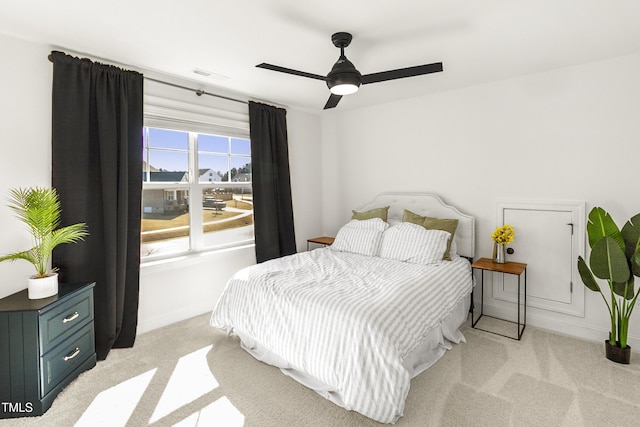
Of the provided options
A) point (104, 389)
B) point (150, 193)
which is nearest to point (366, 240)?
point (150, 193)

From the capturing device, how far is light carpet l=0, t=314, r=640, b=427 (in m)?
1.94

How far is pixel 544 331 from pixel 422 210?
5.59ft

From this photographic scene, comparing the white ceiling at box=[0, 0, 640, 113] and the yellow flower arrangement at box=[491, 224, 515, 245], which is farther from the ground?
the white ceiling at box=[0, 0, 640, 113]

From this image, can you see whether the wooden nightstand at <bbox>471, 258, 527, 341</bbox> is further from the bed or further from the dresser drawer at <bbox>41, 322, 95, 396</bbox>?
the dresser drawer at <bbox>41, 322, 95, 396</bbox>

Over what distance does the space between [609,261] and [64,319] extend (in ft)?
13.1

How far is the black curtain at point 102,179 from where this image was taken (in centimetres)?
253

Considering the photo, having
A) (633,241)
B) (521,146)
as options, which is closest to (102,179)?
(521,146)

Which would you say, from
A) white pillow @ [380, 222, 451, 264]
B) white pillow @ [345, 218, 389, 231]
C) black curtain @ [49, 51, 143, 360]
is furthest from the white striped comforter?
black curtain @ [49, 51, 143, 360]

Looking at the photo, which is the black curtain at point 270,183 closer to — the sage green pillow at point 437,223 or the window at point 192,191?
the window at point 192,191

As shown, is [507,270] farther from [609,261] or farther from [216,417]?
[216,417]

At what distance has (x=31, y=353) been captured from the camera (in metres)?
2.00

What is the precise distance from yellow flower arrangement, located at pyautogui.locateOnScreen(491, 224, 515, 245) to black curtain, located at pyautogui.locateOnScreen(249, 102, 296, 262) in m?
2.40

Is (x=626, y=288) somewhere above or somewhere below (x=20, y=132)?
below

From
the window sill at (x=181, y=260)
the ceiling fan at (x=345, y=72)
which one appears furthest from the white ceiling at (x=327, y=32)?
the window sill at (x=181, y=260)
